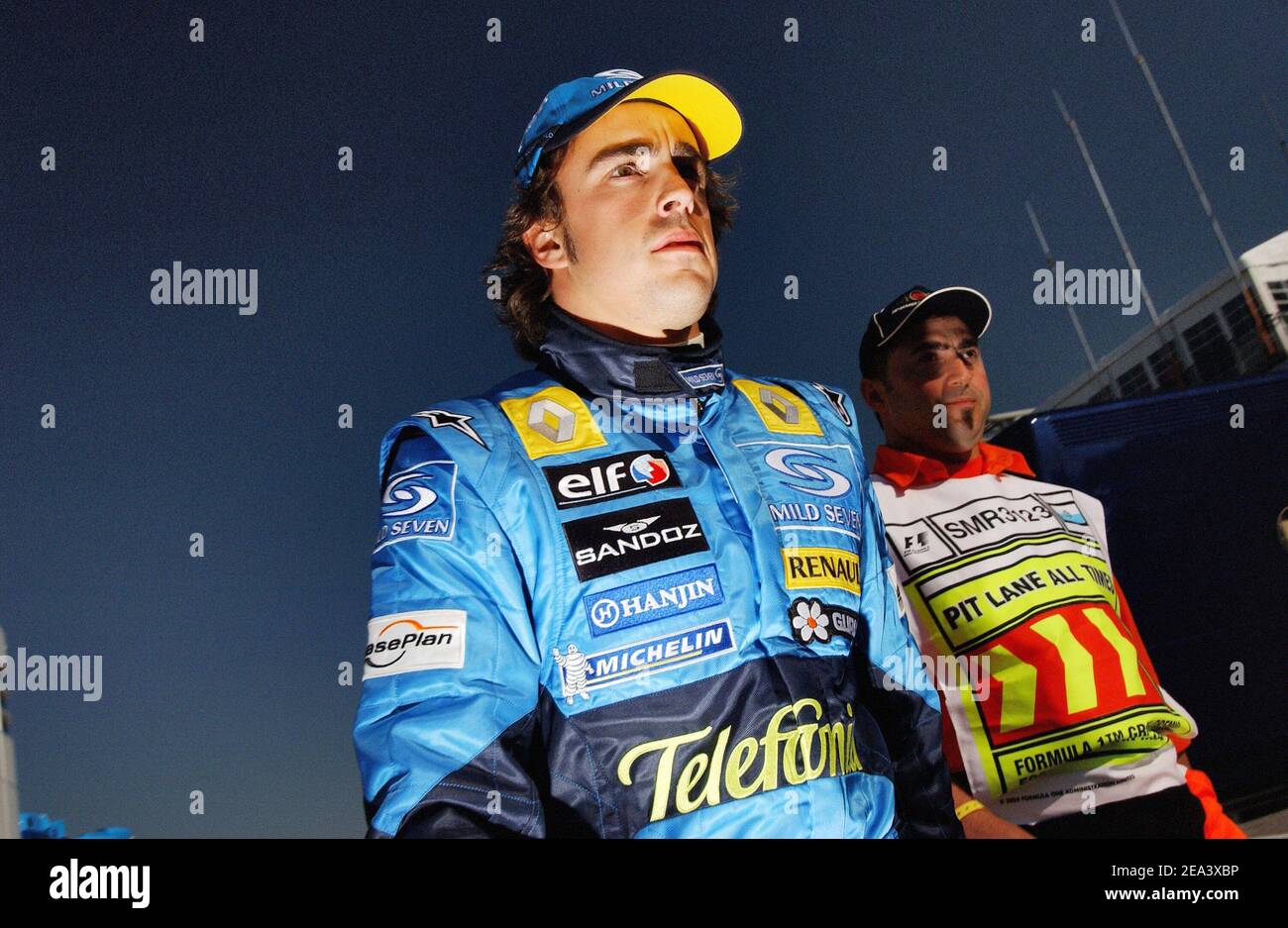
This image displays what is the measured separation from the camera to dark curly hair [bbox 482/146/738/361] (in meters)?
2.12

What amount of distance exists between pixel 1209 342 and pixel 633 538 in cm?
228

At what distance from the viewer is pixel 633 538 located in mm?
1675

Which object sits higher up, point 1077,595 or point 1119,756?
point 1077,595

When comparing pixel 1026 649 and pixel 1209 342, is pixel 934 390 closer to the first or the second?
pixel 1026 649

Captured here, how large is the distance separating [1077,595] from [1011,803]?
509 mm

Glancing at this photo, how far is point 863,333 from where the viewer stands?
275 cm

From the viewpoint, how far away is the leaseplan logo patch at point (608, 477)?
1.70 m

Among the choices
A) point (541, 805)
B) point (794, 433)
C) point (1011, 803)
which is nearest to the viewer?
point (541, 805)

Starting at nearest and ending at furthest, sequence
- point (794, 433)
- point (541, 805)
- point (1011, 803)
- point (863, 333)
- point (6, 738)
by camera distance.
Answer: point (541, 805) < point (794, 433) < point (6, 738) < point (1011, 803) < point (863, 333)

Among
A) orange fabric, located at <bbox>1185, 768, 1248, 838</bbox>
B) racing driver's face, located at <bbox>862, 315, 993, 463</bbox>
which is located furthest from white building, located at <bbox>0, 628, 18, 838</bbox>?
orange fabric, located at <bbox>1185, 768, 1248, 838</bbox>

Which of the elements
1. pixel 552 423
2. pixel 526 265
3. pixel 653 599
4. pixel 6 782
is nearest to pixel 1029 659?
pixel 653 599

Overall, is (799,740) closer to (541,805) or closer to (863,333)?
(541,805)

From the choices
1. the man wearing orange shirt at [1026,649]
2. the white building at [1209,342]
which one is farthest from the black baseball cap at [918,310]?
the white building at [1209,342]
